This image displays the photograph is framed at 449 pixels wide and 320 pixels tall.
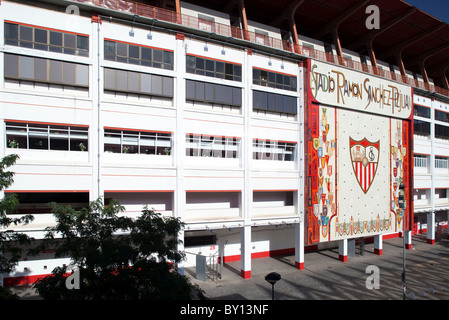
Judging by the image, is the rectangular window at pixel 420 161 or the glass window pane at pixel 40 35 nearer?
the glass window pane at pixel 40 35

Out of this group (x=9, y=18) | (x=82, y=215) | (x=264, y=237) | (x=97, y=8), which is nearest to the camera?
(x=82, y=215)

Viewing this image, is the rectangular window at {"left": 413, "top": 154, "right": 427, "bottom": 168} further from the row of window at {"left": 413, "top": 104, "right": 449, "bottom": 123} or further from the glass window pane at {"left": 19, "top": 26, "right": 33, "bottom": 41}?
the glass window pane at {"left": 19, "top": 26, "right": 33, "bottom": 41}

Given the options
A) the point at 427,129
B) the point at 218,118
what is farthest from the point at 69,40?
the point at 427,129

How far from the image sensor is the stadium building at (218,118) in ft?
62.7

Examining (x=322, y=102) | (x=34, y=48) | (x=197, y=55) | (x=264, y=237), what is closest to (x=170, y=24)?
(x=197, y=55)

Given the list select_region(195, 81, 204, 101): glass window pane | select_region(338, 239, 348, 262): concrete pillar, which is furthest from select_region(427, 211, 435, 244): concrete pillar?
select_region(195, 81, 204, 101): glass window pane

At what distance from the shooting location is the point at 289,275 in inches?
979

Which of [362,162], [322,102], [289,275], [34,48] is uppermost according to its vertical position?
[34,48]

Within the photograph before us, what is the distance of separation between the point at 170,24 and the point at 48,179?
1303 centimetres

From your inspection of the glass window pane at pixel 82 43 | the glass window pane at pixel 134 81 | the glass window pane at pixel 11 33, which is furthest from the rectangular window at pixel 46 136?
the glass window pane at pixel 82 43

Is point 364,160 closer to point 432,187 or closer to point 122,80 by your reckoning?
point 432,187

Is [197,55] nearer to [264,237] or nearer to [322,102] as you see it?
[322,102]

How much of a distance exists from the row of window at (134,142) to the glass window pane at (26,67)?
9.46 ft

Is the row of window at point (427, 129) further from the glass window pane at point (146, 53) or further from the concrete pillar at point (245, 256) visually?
the glass window pane at point (146, 53)
